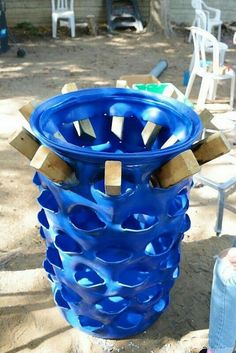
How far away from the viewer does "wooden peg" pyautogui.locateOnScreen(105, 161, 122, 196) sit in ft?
5.19

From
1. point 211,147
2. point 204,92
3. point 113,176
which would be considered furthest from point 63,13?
point 113,176

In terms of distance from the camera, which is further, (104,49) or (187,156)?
(104,49)

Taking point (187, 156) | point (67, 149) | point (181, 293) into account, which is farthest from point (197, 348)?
point (67, 149)

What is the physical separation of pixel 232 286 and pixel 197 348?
2.19ft

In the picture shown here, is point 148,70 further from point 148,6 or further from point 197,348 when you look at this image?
point 197,348

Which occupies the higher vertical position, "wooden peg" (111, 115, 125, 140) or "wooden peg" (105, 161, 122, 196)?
"wooden peg" (105, 161, 122, 196)

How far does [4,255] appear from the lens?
2.93 meters

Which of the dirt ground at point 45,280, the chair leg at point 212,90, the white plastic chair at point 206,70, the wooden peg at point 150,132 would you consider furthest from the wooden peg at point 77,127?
the chair leg at point 212,90

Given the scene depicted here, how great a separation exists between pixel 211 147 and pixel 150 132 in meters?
0.38

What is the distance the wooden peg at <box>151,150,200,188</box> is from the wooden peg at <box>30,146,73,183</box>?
366mm

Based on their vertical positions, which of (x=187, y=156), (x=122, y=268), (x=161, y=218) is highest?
(x=187, y=156)

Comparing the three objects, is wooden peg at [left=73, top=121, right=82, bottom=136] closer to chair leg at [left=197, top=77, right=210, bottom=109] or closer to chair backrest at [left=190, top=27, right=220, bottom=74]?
chair leg at [left=197, top=77, right=210, bottom=109]

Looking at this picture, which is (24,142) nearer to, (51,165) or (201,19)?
(51,165)

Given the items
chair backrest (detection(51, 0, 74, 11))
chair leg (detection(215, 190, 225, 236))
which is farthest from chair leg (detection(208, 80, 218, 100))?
chair backrest (detection(51, 0, 74, 11))
